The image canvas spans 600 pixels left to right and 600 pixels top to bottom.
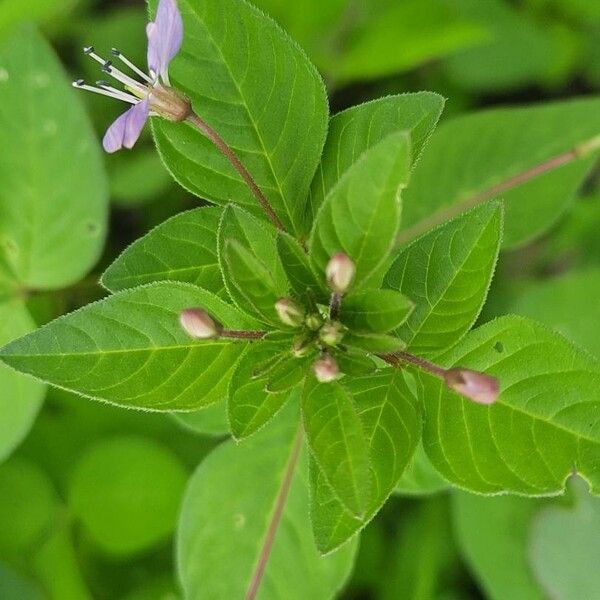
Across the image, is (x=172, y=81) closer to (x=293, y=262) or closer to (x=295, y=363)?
(x=293, y=262)

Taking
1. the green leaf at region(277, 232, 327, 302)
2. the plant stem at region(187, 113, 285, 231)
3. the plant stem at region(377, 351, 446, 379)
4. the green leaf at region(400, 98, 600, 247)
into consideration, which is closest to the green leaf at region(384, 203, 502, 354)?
the plant stem at region(377, 351, 446, 379)

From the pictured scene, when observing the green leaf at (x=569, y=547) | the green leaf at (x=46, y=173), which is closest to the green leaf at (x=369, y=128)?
the green leaf at (x=46, y=173)

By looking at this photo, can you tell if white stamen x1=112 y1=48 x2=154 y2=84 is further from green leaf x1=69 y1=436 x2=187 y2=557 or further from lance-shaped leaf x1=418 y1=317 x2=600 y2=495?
green leaf x1=69 y1=436 x2=187 y2=557

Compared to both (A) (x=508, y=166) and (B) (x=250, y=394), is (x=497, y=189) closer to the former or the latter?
(A) (x=508, y=166)

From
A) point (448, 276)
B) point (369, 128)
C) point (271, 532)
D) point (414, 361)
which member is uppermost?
point (369, 128)

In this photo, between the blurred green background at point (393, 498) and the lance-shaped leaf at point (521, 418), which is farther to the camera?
the blurred green background at point (393, 498)

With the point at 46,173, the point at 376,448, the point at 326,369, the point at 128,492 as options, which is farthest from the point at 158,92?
the point at 128,492

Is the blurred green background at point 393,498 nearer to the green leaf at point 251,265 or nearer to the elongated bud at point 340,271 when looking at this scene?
the green leaf at point 251,265
